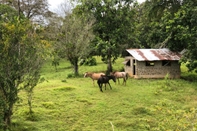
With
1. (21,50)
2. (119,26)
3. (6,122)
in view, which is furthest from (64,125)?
(119,26)

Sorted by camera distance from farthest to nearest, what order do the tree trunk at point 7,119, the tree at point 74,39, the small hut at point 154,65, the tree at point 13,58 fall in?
the tree at point 74,39 < the small hut at point 154,65 < the tree trunk at point 7,119 < the tree at point 13,58

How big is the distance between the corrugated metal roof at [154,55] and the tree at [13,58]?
12.7m

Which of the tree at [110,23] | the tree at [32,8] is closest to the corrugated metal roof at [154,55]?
the tree at [110,23]

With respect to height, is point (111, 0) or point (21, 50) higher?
point (111, 0)

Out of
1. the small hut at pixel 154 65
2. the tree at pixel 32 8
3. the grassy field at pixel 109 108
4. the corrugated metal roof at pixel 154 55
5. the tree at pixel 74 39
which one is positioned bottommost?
the grassy field at pixel 109 108

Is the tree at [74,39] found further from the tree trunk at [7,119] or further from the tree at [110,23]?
the tree trunk at [7,119]

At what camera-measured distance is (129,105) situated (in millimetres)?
13172

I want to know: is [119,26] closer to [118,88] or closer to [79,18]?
[79,18]

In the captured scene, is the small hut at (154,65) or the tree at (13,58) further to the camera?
the small hut at (154,65)

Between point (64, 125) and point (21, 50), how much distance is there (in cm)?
394

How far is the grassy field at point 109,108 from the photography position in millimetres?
10125

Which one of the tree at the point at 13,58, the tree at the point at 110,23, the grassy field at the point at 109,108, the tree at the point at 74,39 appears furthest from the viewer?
the tree at the point at 110,23

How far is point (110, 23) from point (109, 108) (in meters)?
13.6

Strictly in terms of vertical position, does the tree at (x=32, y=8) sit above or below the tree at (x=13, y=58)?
above
